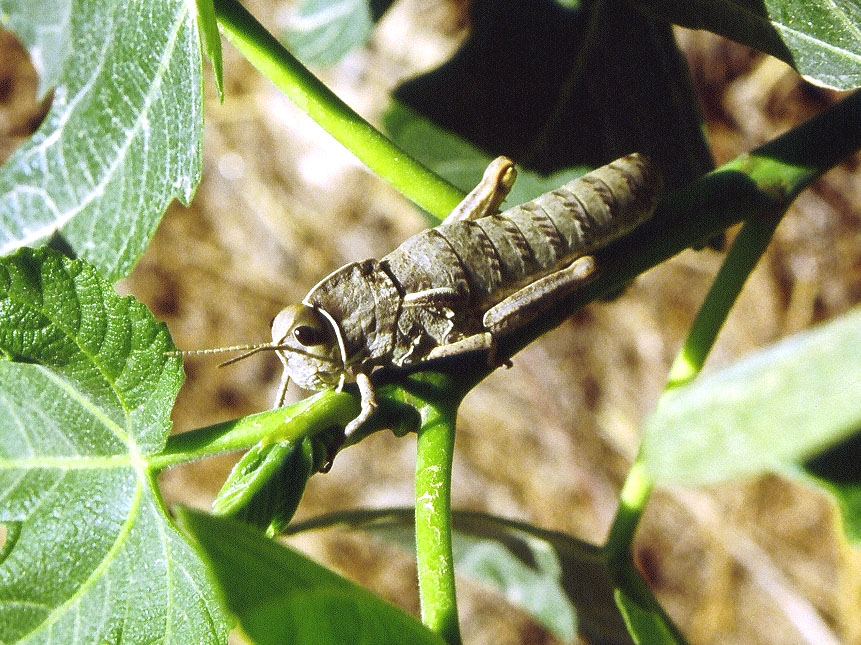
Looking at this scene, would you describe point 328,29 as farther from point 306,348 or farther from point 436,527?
point 436,527

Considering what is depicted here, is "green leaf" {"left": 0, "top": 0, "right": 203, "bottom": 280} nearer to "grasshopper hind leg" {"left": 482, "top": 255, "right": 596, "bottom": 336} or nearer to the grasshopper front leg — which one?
the grasshopper front leg

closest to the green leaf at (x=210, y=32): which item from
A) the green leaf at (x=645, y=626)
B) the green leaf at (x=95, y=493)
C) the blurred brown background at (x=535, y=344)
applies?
the green leaf at (x=95, y=493)


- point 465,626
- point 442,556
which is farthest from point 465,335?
point 465,626

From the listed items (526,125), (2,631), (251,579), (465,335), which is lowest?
(465,335)

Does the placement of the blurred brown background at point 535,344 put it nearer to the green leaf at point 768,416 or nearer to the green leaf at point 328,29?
the green leaf at point 328,29

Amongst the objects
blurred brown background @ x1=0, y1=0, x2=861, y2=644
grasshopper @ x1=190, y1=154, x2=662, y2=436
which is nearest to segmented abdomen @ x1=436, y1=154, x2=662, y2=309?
grasshopper @ x1=190, y1=154, x2=662, y2=436

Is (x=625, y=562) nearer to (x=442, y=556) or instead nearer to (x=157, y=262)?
(x=442, y=556)

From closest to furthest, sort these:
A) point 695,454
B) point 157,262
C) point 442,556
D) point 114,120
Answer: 1. point 695,454
2. point 442,556
3. point 114,120
4. point 157,262
